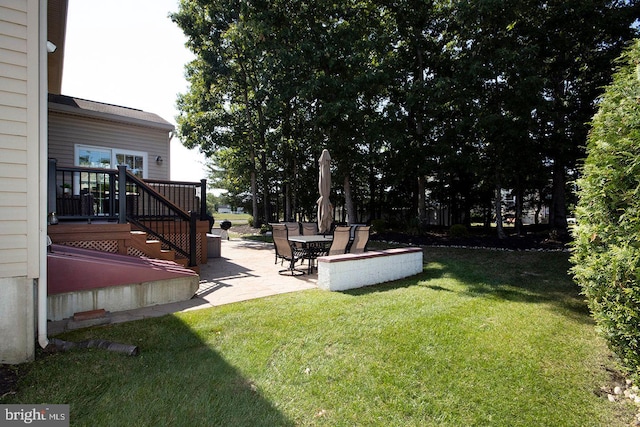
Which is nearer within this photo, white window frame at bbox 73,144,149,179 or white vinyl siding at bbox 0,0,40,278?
white vinyl siding at bbox 0,0,40,278

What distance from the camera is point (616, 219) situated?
307 centimetres

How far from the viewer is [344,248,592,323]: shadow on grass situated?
17.8 ft

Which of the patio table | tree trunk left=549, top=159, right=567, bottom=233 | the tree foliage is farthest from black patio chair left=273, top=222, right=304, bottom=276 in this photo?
tree trunk left=549, top=159, right=567, bottom=233

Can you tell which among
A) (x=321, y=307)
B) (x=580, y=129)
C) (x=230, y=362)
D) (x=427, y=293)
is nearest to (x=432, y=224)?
(x=580, y=129)

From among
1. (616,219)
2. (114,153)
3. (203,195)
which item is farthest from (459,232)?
(114,153)

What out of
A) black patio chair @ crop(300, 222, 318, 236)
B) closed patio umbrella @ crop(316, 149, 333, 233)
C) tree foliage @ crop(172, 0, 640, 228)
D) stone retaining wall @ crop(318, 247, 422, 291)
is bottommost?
stone retaining wall @ crop(318, 247, 422, 291)

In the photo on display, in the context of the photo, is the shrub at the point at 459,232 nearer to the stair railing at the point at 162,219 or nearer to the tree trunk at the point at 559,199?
the tree trunk at the point at 559,199

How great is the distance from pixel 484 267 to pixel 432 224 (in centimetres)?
1273

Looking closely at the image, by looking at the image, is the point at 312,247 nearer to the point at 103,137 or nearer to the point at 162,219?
the point at 162,219

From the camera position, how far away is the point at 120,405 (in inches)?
95.5

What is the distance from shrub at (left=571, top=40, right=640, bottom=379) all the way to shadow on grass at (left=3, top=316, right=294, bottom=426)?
122 inches

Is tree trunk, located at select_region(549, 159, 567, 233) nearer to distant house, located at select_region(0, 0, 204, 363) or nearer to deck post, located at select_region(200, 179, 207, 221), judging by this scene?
deck post, located at select_region(200, 179, 207, 221)

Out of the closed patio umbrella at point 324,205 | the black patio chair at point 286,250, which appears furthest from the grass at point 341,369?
the closed patio umbrella at point 324,205

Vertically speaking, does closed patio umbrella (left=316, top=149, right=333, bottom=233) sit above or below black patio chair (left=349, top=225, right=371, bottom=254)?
above
